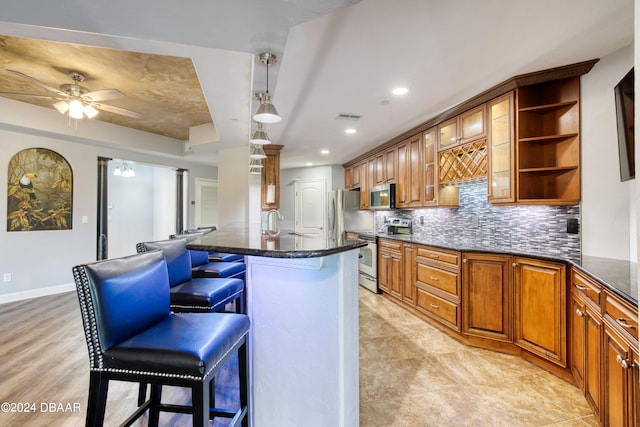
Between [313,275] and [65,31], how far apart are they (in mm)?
2135

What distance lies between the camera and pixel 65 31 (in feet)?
5.95

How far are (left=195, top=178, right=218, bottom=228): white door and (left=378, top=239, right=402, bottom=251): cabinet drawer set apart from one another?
14.6 ft

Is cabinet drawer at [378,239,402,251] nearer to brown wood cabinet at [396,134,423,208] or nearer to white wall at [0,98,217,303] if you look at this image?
brown wood cabinet at [396,134,423,208]

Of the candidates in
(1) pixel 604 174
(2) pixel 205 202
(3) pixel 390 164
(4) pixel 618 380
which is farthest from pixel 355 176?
(4) pixel 618 380

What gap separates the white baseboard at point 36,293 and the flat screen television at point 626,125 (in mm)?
6609

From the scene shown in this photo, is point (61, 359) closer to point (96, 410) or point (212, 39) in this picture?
point (96, 410)

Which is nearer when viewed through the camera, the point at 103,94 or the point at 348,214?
the point at 103,94

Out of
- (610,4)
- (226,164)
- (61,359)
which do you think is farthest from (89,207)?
(610,4)

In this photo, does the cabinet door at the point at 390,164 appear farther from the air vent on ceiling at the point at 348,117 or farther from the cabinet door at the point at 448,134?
the air vent on ceiling at the point at 348,117

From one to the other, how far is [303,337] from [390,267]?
2844 mm

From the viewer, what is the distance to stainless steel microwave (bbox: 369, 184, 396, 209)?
4523mm

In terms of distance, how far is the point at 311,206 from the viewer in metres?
7.18

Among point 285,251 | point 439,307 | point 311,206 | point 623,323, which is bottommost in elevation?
point 439,307

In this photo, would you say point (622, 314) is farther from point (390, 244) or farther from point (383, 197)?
point (383, 197)
